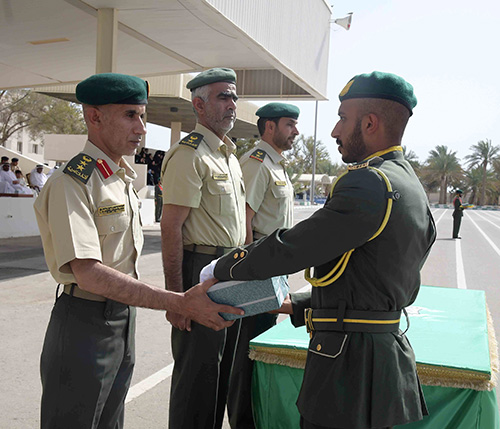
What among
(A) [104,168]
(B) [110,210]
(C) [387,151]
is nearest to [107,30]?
(A) [104,168]

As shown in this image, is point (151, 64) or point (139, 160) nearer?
point (151, 64)

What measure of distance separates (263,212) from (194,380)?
156 cm

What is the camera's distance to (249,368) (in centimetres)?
332

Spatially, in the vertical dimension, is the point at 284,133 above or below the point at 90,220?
above

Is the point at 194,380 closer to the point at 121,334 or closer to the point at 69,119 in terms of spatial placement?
the point at 121,334

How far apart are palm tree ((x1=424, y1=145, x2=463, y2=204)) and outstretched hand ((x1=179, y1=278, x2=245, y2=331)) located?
79.7 m

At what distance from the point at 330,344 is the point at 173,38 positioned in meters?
11.0

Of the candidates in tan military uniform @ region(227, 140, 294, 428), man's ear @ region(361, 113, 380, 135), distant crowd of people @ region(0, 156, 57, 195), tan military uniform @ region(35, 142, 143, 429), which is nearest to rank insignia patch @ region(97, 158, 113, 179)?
tan military uniform @ region(35, 142, 143, 429)

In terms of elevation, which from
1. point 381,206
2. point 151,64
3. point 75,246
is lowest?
point 75,246

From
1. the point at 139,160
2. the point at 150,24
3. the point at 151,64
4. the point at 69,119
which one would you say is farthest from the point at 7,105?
the point at 150,24

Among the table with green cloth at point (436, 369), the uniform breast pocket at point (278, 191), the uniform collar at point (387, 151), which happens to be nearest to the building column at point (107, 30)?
the uniform breast pocket at point (278, 191)

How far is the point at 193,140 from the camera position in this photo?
9.72ft

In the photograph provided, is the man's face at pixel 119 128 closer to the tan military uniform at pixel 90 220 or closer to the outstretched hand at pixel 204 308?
the tan military uniform at pixel 90 220

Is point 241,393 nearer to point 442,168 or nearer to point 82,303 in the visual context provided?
point 82,303
